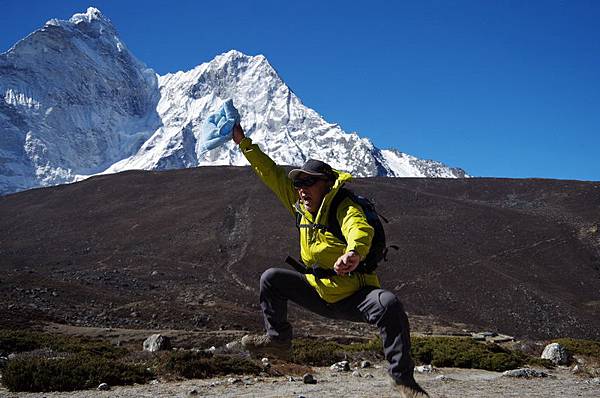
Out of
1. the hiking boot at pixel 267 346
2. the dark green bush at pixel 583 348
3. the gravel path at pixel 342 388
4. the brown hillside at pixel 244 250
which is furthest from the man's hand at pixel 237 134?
the brown hillside at pixel 244 250

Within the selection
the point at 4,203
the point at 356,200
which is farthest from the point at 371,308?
the point at 4,203

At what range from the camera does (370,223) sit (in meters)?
5.32

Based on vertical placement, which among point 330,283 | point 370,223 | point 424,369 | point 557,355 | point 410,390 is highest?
point 370,223

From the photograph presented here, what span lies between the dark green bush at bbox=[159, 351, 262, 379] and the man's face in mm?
7780

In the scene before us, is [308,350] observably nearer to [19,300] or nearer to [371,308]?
[371,308]

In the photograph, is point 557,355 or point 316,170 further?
point 557,355

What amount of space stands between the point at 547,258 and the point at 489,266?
7900 mm

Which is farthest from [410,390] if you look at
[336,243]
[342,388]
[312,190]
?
[342,388]

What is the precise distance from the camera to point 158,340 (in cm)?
1958

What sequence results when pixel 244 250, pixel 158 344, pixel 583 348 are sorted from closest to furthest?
pixel 158 344 → pixel 583 348 → pixel 244 250

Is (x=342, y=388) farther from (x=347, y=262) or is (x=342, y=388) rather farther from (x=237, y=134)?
(x=347, y=262)

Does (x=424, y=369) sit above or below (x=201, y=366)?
below

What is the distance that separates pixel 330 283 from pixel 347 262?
619 mm

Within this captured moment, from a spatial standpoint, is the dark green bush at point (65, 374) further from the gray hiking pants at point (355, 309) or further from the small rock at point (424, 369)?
the small rock at point (424, 369)
